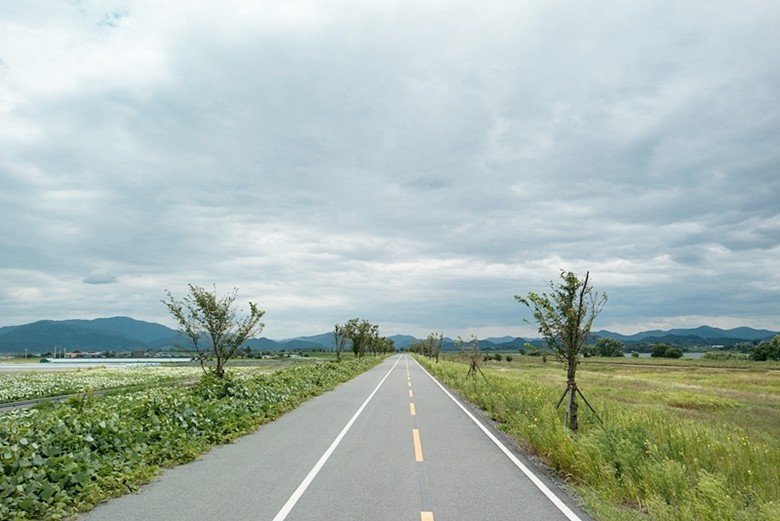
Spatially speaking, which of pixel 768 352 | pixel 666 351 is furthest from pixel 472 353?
pixel 666 351

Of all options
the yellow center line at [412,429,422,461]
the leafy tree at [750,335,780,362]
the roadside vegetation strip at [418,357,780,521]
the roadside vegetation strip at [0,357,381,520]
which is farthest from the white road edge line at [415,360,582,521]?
the leafy tree at [750,335,780,362]

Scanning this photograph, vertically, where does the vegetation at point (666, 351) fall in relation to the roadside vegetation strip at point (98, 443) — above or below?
below

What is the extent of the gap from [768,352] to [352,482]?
114 metres

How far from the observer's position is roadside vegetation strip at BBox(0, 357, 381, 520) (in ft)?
20.9

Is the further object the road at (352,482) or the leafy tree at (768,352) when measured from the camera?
the leafy tree at (768,352)

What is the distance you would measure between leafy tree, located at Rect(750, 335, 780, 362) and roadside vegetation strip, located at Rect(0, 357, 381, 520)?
108 metres

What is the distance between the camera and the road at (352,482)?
6152 mm

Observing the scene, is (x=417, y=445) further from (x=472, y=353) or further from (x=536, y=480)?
(x=472, y=353)

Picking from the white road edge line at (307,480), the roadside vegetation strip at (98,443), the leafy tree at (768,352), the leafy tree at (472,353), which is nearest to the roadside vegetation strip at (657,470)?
the white road edge line at (307,480)

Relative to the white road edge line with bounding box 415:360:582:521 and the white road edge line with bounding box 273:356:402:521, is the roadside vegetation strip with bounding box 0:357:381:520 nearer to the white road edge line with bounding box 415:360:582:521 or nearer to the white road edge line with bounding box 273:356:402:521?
the white road edge line with bounding box 273:356:402:521

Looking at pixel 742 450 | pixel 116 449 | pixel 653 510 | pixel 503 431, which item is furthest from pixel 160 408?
pixel 742 450

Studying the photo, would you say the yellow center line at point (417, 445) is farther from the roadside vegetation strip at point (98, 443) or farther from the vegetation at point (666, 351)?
the vegetation at point (666, 351)

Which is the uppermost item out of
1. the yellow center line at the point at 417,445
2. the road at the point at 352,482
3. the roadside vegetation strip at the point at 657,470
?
the roadside vegetation strip at the point at 657,470

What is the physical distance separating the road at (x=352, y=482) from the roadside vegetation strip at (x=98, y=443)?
0.42 m
